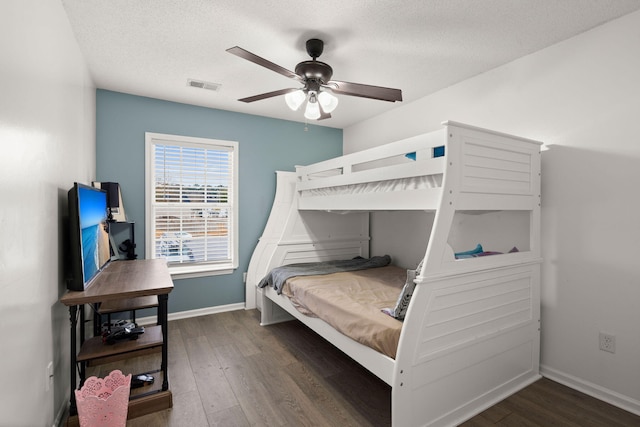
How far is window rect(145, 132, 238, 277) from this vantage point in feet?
11.4

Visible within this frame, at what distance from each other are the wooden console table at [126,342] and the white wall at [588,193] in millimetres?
2710

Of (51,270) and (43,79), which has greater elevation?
(43,79)

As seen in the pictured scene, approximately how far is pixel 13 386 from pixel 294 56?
8.06 feet

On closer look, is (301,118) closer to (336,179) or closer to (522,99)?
(336,179)

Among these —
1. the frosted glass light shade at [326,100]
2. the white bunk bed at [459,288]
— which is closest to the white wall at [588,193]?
the white bunk bed at [459,288]

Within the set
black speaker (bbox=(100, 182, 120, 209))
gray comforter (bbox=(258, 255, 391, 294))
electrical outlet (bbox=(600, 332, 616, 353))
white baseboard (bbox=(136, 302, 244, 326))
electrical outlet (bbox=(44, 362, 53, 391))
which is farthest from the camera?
white baseboard (bbox=(136, 302, 244, 326))

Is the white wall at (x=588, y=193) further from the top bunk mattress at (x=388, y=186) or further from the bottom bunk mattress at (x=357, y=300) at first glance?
the bottom bunk mattress at (x=357, y=300)

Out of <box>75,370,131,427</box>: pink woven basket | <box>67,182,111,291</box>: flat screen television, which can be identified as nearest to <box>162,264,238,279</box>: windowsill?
<box>67,182,111,291</box>: flat screen television

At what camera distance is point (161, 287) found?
1.89 m

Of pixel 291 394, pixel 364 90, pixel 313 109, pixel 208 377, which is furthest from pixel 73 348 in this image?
pixel 364 90

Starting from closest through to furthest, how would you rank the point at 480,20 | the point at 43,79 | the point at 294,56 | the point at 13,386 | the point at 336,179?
the point at 13,386 < the point at 43,79 < the point at 480,20 < the point at 294,56 < the point at 336,179

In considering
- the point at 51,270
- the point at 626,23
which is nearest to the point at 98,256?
the point at 51,270

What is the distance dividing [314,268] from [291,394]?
54.7 inches

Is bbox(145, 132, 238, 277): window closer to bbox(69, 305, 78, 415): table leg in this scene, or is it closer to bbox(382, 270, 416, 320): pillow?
bbox(69, 305, 78, 415): table leg
